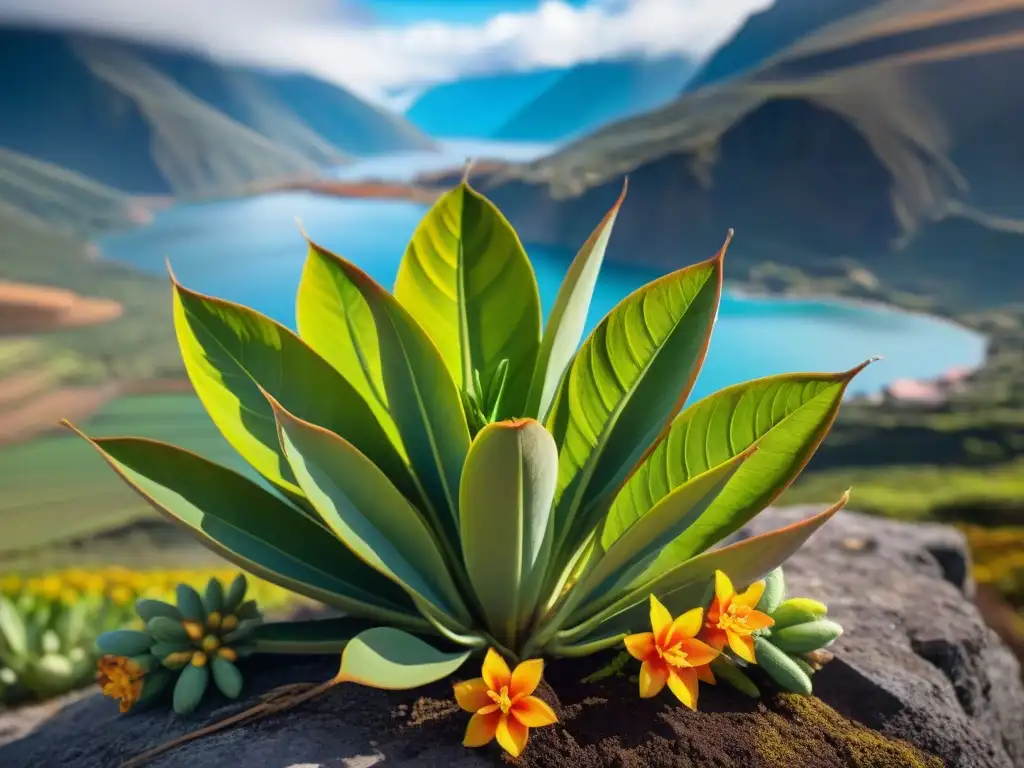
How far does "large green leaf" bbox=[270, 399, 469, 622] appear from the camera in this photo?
21.0 inches

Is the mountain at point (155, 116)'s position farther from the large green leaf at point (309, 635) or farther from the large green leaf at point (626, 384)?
the large green leaf at point (626, 384)

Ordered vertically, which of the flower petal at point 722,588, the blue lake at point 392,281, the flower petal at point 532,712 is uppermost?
the blue lake at point 392,281

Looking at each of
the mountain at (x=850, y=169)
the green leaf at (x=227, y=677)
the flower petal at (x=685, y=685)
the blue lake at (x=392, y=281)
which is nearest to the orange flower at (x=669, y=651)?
the flower petal at (x=685, y=685)

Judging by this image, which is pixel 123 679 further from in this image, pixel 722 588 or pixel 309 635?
pixel 722 588

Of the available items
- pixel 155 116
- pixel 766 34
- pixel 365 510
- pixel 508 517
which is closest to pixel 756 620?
pixel 508 517

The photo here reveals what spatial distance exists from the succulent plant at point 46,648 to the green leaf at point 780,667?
1.24 meters

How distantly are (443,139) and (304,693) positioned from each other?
320 inches

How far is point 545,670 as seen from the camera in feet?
2.24

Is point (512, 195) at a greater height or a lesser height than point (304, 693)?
greater

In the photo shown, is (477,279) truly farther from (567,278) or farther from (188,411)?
(188,411)

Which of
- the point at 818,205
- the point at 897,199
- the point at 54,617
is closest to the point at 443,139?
the point at 818,205

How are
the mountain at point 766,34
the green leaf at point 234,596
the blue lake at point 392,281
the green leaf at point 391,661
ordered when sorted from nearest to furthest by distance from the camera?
the green leaf at point 391,661 < the green leaf at point 234,596 < the blue lake at point 392,281 < the mountain at point 766,34

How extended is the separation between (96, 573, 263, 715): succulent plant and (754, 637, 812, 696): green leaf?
48cm

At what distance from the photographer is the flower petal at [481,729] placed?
529 mm
